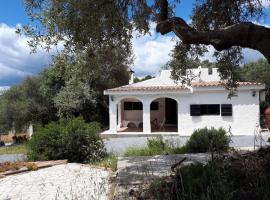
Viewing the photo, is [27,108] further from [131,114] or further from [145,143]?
[145,143]

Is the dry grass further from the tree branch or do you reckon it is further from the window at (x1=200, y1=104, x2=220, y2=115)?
the window at (x1=200, y1=104, x2=220, y2=115)

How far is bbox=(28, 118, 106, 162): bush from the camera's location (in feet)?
44.5

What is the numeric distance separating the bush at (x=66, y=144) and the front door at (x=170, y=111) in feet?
59.2

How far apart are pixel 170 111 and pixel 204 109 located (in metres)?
7.06

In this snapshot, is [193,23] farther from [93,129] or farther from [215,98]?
[215,98]

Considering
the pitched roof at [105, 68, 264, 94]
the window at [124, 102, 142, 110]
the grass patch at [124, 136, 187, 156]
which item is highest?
the pitched roof at [105, 68, 264, 94]

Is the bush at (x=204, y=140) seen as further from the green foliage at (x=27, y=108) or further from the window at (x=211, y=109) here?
the green foliage at (x=27, y=108)

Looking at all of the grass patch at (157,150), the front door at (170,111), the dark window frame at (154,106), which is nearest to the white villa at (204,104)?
the dark window frame at (154,106)

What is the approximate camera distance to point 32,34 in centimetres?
896

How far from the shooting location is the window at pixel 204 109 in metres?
24.8

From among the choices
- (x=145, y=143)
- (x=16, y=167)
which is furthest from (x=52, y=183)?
(x=145, y=143)

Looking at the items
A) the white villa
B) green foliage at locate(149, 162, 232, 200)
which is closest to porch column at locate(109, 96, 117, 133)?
the white villa

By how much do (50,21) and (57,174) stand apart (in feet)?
13.7

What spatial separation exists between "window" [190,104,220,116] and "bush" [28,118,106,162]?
465 inches
